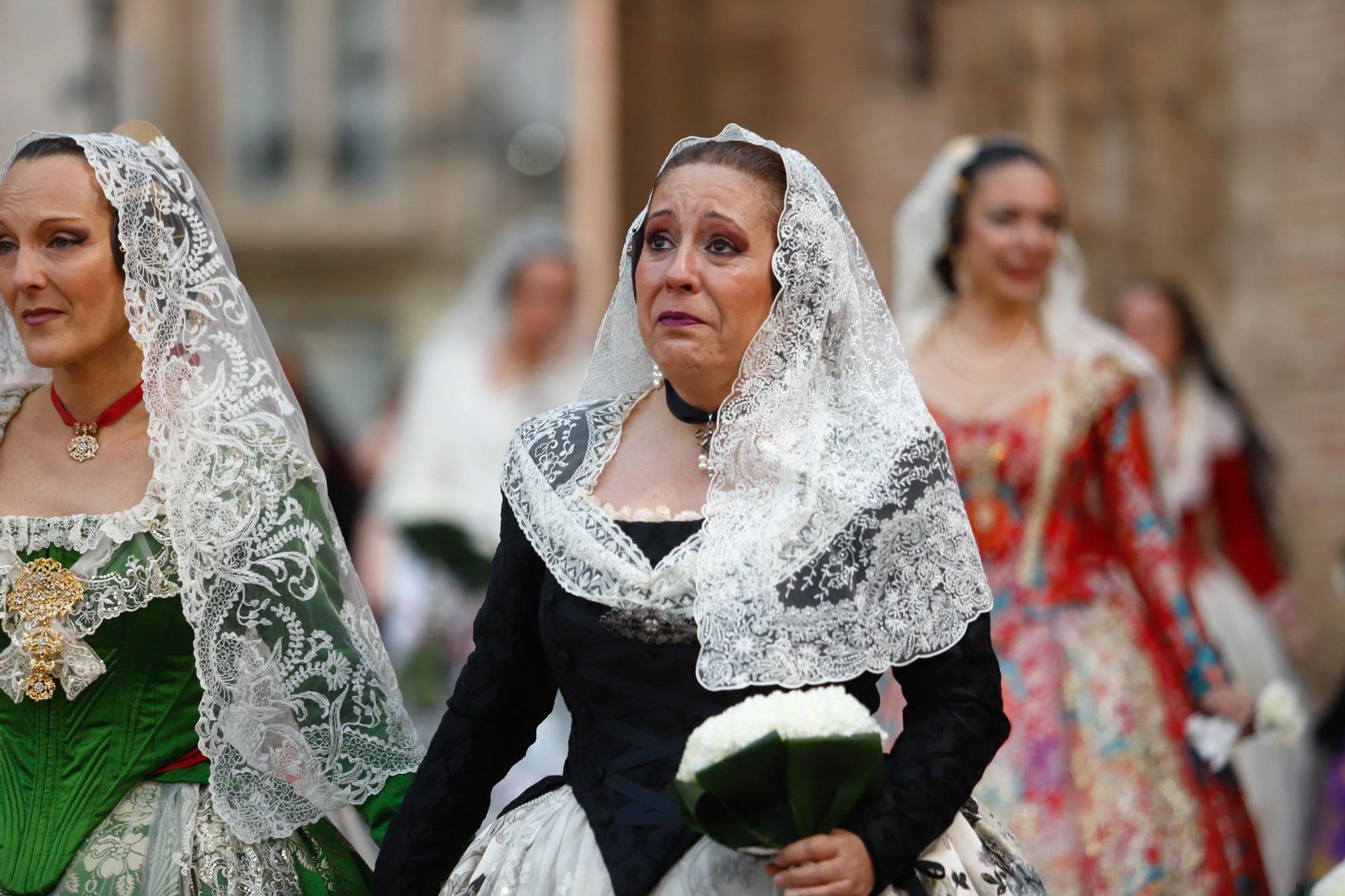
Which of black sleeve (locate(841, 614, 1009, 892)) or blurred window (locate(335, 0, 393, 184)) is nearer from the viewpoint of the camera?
black sleeve (locate(841, 614, 1009, 892))

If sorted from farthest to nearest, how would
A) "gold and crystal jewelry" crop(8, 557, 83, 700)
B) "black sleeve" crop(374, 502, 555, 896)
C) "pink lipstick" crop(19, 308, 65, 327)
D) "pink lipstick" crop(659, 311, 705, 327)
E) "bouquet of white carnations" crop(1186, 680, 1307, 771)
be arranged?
"bouquet of white carnations" crop(1186, 680, 1307, 771) < "pink lipstick" crop(19, 308, 65, 327) < "gold and crystal jewelry" crop(8, 557, 83, 700) < "black sleeve" crop(374, 502, 555, 896) < "pink lipstick" crop(659, 311, 705, 327)

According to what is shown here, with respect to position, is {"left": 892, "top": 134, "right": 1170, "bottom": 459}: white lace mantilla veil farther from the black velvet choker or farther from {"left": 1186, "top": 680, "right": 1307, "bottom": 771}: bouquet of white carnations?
the black velvet choker

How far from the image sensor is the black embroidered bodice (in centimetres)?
312

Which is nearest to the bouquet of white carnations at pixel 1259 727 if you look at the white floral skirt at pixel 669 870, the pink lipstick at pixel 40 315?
the white floral skirt at pixel 669 870

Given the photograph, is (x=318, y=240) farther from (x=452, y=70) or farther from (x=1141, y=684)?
(x=1141, y=684)

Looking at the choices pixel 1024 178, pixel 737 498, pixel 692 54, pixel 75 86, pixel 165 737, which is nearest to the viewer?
pixel 737 498

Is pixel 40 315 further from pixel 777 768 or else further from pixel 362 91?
pixel 362 91

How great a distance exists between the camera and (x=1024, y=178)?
18.5ft

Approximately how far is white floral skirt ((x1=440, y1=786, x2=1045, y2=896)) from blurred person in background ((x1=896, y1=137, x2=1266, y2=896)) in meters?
1.67

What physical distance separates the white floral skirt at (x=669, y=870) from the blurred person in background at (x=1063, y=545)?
1670 mm

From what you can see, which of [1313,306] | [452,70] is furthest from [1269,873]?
[452,70]

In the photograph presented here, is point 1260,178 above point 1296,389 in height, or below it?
above

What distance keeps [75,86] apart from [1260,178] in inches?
223

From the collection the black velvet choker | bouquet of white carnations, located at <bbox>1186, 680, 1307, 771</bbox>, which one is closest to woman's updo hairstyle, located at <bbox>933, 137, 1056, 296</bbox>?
bouquet of white carnations, located at <bbox>1186, 680, 1307, 771</bbox>
